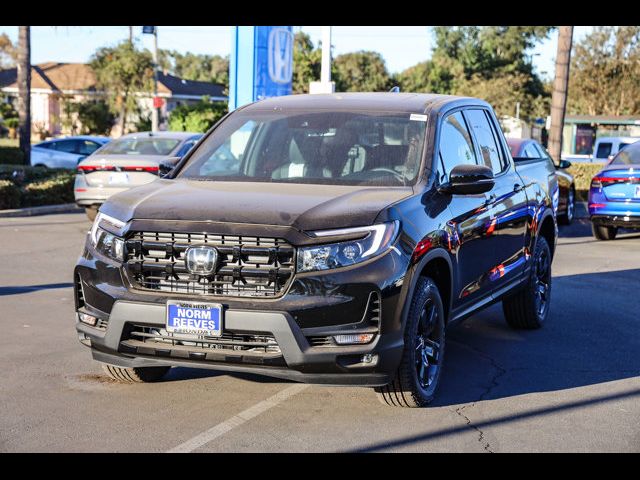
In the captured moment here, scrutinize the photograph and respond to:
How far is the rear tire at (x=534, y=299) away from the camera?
28.6ft

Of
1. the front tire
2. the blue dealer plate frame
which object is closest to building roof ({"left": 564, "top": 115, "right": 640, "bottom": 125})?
the front tire

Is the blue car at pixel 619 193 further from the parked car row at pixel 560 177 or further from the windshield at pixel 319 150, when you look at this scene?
the windshield at pixel 319 150

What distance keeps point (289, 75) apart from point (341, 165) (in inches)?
545

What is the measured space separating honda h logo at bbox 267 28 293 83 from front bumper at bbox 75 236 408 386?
553 inches

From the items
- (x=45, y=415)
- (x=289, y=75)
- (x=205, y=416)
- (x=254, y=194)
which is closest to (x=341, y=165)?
(x=254, y=194)

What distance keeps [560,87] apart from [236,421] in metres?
20.7

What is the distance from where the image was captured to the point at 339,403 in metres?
6.26

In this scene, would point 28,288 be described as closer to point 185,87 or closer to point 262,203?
point 262,203

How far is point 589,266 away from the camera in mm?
13195

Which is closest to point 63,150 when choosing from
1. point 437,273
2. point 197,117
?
point 197,117

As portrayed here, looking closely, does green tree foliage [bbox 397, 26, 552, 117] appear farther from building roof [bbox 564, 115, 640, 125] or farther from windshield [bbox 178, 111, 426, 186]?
windshield [bbox 178, 111, 426, 186]

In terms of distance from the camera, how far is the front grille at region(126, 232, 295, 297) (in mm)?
5547
